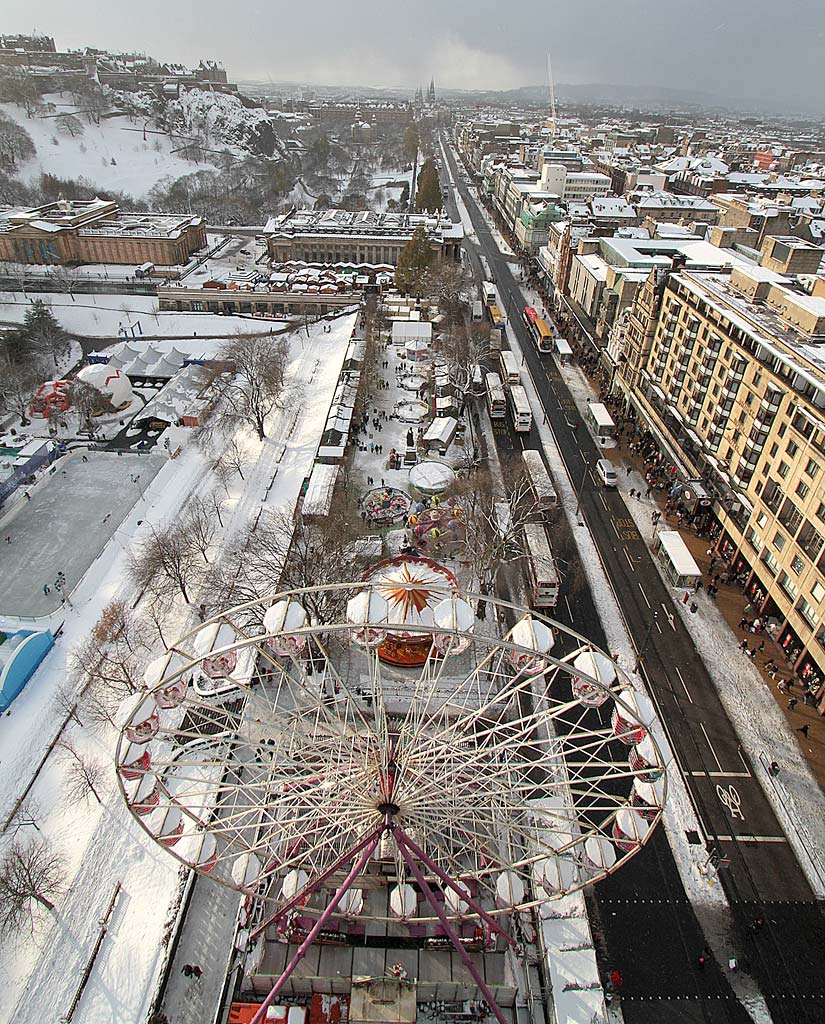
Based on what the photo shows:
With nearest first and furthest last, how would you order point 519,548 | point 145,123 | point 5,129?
point 519,548
point 5,129
point 145,123

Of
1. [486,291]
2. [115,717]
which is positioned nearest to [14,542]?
[115,717]

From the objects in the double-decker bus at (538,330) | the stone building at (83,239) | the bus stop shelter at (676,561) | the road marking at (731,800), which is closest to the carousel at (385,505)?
the bus stop shelter at (676,561)

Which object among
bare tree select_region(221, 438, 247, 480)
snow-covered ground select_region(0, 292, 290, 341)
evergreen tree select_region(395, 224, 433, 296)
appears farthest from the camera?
evergreen tree select_region(395, 224, 433, 296)

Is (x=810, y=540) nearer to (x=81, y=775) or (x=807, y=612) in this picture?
(x=807, y=612)

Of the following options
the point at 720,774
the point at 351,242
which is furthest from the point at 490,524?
the point at 351,242

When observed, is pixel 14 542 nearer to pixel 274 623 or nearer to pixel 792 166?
pixel 274 623

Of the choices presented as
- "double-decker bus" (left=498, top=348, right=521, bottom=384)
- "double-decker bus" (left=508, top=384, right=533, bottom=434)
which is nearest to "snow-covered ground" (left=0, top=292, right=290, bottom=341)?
"double-decker bus" (left=498, top=348, right=521, bottom=384)

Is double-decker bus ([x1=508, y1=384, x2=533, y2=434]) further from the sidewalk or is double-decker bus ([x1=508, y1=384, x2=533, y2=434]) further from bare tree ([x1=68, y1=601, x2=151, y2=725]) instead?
bare tree ([x1=68, y1=601, x2=151, y2=725])
